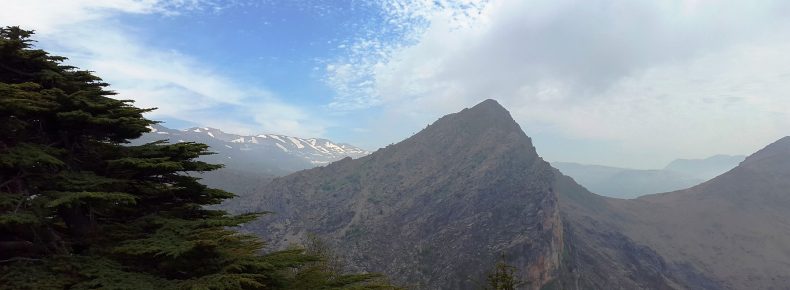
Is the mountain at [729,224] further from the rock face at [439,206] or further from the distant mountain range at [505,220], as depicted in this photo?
the rock face at [439,206]

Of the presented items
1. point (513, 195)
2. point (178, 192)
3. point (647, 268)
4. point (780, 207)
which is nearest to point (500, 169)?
point (513, 195)

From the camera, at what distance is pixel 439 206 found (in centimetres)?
9106

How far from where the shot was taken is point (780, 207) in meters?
147

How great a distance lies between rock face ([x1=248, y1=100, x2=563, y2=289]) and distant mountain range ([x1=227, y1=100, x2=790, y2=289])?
11.4 inches

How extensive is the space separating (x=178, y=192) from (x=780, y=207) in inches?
7666

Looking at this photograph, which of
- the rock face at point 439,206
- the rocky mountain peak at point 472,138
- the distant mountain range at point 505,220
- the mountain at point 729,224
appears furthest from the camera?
the mountain at point 729,224

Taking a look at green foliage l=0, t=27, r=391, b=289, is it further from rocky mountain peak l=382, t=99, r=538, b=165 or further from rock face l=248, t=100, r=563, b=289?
rocky mountain peak l=382, t=99, r=538, b=165

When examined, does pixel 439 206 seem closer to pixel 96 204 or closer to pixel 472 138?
pixel 472 138

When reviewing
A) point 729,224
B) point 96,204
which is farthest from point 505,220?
point 729,224

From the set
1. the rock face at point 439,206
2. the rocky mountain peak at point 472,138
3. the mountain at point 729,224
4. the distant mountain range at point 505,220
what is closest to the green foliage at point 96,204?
the distant mountain range at point 505,220

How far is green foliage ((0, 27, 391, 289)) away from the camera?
28.7 feet

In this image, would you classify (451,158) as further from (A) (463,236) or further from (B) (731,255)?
(B) (731,255)

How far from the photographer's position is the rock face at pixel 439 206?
72.0 metres

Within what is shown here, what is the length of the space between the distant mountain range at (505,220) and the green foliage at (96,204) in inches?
1946
